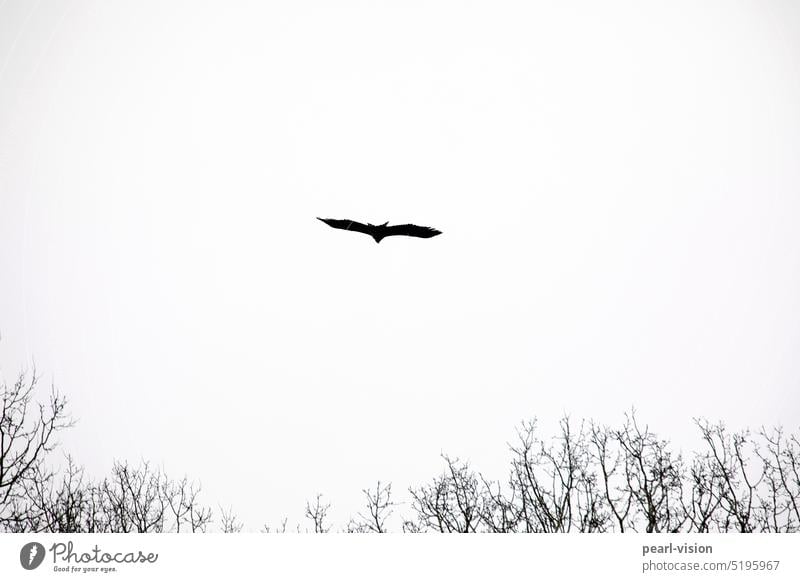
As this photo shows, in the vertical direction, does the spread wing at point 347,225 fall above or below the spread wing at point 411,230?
above

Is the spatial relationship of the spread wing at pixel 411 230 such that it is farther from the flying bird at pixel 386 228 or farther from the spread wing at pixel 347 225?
the spread wing at pixel 347 225

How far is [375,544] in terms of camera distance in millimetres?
6137

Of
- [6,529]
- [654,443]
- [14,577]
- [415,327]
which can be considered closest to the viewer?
[14,577]

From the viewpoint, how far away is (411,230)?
8.81 metres

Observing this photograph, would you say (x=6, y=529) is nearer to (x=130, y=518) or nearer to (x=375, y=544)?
(x=130, y=518)

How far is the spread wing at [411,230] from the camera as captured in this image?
853cm

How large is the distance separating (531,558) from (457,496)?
476 centimetres

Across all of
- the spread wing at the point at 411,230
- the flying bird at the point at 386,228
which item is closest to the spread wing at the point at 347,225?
the flying bird at the point at 386,228

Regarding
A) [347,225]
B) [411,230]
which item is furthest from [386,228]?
[347,225]

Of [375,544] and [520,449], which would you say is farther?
[520,449]

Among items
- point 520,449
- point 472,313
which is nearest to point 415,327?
point 472,313

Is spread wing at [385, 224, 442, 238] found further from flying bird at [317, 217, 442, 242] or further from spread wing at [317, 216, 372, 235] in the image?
spread wing at [317, 216, 372, 235]

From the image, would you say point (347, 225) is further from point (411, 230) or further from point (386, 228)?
point (411, 230)

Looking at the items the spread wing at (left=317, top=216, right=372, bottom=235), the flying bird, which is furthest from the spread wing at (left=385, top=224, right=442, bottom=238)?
the spread wing at (left=317, top=216, right=372, bottom=235)
